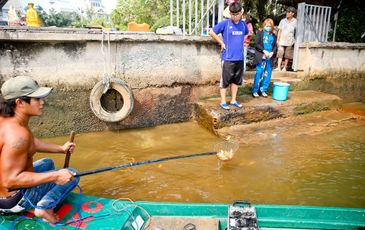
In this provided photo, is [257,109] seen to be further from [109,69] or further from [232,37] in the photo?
[109,69]

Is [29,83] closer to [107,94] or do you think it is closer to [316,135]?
[107,94]

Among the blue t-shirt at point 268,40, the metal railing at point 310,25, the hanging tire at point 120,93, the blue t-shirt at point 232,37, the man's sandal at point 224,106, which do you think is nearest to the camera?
the hanging tire at point 120,93

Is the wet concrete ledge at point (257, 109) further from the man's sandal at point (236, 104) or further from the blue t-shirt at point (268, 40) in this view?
the blue t-shirt at point (268, 40)

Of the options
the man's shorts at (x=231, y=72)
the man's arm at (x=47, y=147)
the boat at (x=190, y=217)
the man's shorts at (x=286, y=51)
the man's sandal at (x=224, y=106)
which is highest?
the man's shorts at (x=286, y=51)

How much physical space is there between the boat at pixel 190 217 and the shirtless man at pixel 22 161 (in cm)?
17

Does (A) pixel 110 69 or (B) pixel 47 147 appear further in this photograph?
(A) pixel 110 69

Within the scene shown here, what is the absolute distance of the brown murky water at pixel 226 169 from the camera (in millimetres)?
3738

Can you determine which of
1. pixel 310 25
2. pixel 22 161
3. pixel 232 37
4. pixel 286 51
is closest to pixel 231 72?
pixel 232 37

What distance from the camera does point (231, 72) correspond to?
226 inches

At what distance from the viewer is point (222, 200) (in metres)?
3.61

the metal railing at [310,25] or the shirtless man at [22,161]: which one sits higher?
the metal railing at [310,25]

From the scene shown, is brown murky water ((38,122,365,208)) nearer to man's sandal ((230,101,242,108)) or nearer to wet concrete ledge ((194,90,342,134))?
wet concrete ledge ((194,90,342,134))

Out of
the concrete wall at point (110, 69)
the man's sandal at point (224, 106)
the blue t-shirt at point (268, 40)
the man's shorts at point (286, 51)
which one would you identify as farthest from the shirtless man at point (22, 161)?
the man's shorts at point (286, 51)

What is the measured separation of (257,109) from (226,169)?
82.8 inches
